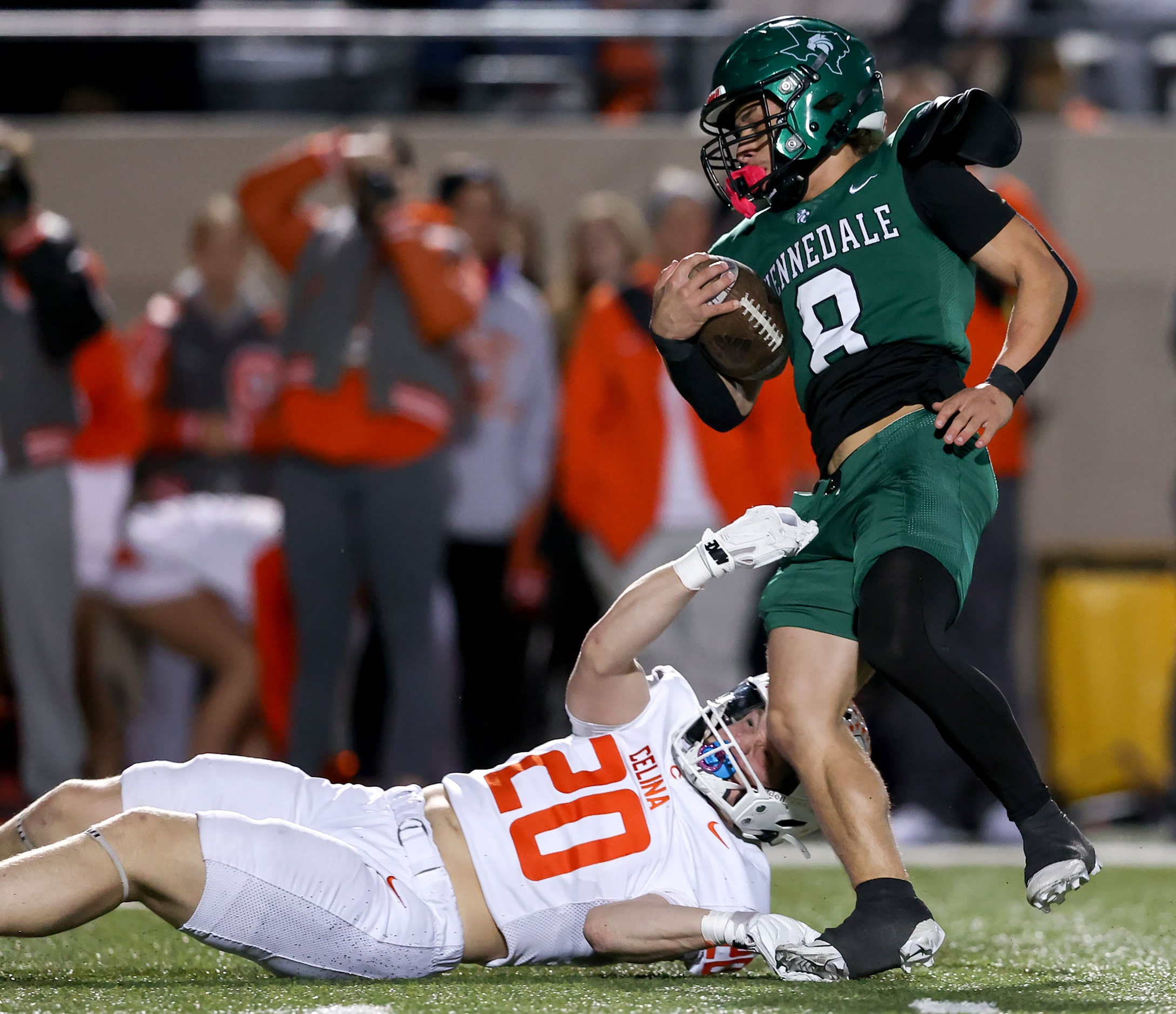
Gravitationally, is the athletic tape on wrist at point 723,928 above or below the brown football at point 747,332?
below

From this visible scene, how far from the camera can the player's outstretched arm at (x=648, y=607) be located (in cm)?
331

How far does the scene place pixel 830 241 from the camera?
11.5 feet

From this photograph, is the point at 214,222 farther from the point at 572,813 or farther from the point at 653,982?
the point at 653,982

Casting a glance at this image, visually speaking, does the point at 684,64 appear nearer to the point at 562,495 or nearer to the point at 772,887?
the point at 562,495

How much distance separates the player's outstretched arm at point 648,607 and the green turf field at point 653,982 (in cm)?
55

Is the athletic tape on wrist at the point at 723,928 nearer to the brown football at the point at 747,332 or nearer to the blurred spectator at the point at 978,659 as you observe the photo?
the brown football at the point at 747,332

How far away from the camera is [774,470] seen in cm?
618

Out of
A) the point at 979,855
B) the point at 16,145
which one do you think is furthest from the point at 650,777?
the point at 16,145

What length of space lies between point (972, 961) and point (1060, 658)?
3.52 metres

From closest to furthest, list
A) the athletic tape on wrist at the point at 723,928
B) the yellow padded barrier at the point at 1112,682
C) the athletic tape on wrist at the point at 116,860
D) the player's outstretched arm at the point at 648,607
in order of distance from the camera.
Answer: the athletic tape on wrist at the point at 116,860 → the athletic tape on wrist at the point at 723,928 → the player's outstretched arm at the point at 648,607 → the yellow padded barrier at the point at 1112,682

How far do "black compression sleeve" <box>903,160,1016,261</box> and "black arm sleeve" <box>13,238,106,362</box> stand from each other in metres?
3.33

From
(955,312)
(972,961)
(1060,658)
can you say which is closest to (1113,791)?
(1060,658)

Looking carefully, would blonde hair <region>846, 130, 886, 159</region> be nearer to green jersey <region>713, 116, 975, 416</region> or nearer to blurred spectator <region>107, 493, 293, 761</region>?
green jersey <region>713, 116, 975, 416</region>

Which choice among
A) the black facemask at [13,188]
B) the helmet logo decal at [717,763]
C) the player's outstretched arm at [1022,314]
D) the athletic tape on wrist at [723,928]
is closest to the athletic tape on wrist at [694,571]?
the helmet logo decal at [717,763]
